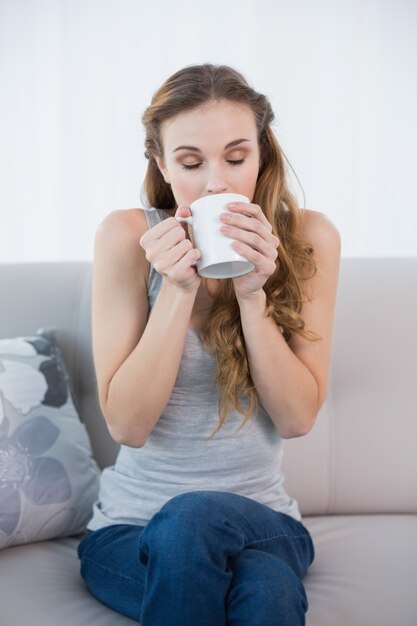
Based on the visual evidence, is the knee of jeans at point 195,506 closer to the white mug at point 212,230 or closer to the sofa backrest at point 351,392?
the white mug at point 212,230

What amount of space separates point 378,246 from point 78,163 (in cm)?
99

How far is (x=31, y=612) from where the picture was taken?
117 centimetres

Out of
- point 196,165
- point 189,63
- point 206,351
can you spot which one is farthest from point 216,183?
point 189,63

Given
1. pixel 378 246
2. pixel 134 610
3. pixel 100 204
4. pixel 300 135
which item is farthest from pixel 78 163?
pixel 134 610

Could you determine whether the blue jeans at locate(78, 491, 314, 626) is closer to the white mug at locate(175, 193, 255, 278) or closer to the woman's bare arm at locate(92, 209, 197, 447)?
the woman's bare arm at locate(92, 209, 197, 447)

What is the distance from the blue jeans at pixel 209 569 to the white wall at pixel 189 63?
4.42ft

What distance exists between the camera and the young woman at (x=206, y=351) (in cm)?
112

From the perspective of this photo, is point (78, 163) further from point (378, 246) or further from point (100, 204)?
point (378, 246)

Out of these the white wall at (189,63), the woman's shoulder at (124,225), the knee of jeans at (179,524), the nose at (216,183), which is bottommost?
the knee of jeans at (179,524)

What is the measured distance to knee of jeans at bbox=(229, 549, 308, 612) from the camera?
0.99 metres

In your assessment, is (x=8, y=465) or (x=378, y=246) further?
(x=378, y=246)

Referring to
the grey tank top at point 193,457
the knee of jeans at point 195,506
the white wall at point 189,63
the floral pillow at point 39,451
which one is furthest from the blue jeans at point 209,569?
the white wall at point 189,63

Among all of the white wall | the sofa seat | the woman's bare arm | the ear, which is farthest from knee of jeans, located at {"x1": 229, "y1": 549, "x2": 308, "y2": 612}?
the white wall

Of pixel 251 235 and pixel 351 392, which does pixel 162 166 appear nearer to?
pixel 251 235
